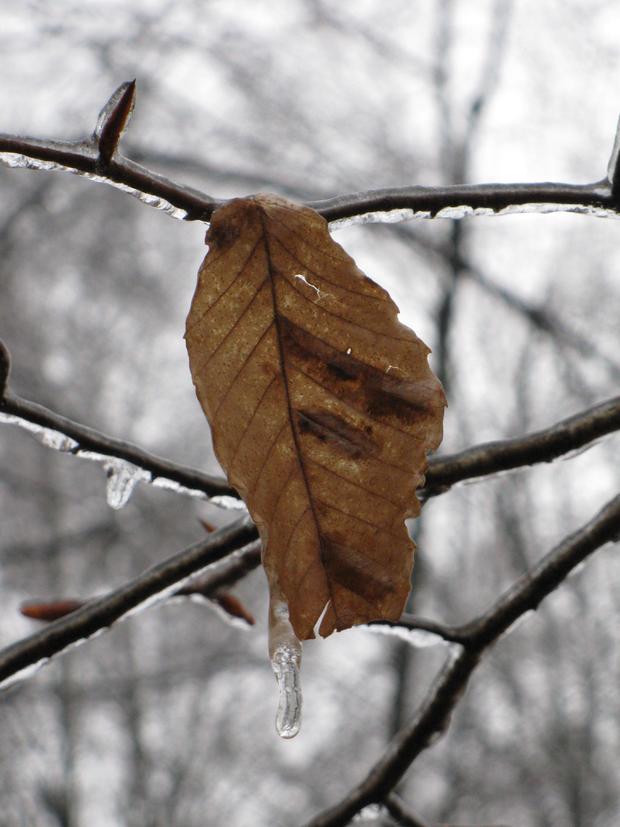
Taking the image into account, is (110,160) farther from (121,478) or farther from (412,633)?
(412,633)

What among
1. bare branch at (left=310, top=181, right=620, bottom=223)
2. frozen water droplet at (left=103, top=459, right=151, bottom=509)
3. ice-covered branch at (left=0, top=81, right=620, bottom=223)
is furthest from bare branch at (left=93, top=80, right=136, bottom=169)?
frozen water droplet at (left=103, top=459, right=151, bottom=509)

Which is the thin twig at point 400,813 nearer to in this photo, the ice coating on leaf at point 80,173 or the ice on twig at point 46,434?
the ice on twig at point 46,434

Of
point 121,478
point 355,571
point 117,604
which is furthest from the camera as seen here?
point 121,478

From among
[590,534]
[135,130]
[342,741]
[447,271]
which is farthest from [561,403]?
[590,534]

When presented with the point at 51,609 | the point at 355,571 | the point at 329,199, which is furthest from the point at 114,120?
the point at 51,609

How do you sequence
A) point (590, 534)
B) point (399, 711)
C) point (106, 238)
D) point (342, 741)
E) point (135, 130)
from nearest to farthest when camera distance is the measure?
point (590, 534) < point (399, 711) < point (135, 130) < point (106, 238) < point (342, 741)

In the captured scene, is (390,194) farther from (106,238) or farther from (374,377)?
(106,238)

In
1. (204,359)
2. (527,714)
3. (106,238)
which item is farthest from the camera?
(106,238)
